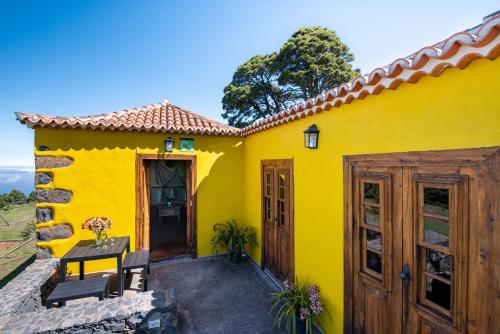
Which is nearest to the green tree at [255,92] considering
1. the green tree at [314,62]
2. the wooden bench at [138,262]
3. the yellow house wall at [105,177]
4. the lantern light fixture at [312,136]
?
the green tree at [314,62]

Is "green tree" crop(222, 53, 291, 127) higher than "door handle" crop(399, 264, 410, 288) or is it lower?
higher

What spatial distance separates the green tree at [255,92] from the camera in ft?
58.0

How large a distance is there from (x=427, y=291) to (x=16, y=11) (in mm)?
9769

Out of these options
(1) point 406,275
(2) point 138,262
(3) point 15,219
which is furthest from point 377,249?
(3) point 15,219

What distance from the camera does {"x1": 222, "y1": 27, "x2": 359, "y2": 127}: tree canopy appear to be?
16125mm

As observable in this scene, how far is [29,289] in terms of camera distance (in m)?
4.03

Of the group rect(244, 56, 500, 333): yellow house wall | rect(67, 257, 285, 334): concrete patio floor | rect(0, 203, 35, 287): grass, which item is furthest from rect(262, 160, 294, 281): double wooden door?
rect(0, 203, 35, 287): grass

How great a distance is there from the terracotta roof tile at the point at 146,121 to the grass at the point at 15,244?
12.9 ft

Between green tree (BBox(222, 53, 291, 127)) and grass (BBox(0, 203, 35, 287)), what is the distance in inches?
537

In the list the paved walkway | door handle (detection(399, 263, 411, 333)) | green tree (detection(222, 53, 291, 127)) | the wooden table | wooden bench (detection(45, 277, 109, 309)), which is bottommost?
the paved walkway

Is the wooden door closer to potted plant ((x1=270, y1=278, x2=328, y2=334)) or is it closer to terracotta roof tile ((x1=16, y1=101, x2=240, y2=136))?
potted plant ((x1=270, y1=278, x2=328, y2=334))

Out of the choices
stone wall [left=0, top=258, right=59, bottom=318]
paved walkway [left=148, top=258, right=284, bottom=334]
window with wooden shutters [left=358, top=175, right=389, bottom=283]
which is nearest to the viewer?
window with wooden shutters [left=358, top=175, right=389, bottom=283]

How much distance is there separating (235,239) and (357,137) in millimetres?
4537

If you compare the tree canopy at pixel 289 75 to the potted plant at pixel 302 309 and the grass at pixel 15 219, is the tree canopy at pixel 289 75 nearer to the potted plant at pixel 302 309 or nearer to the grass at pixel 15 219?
the grass at pixel 15 219
